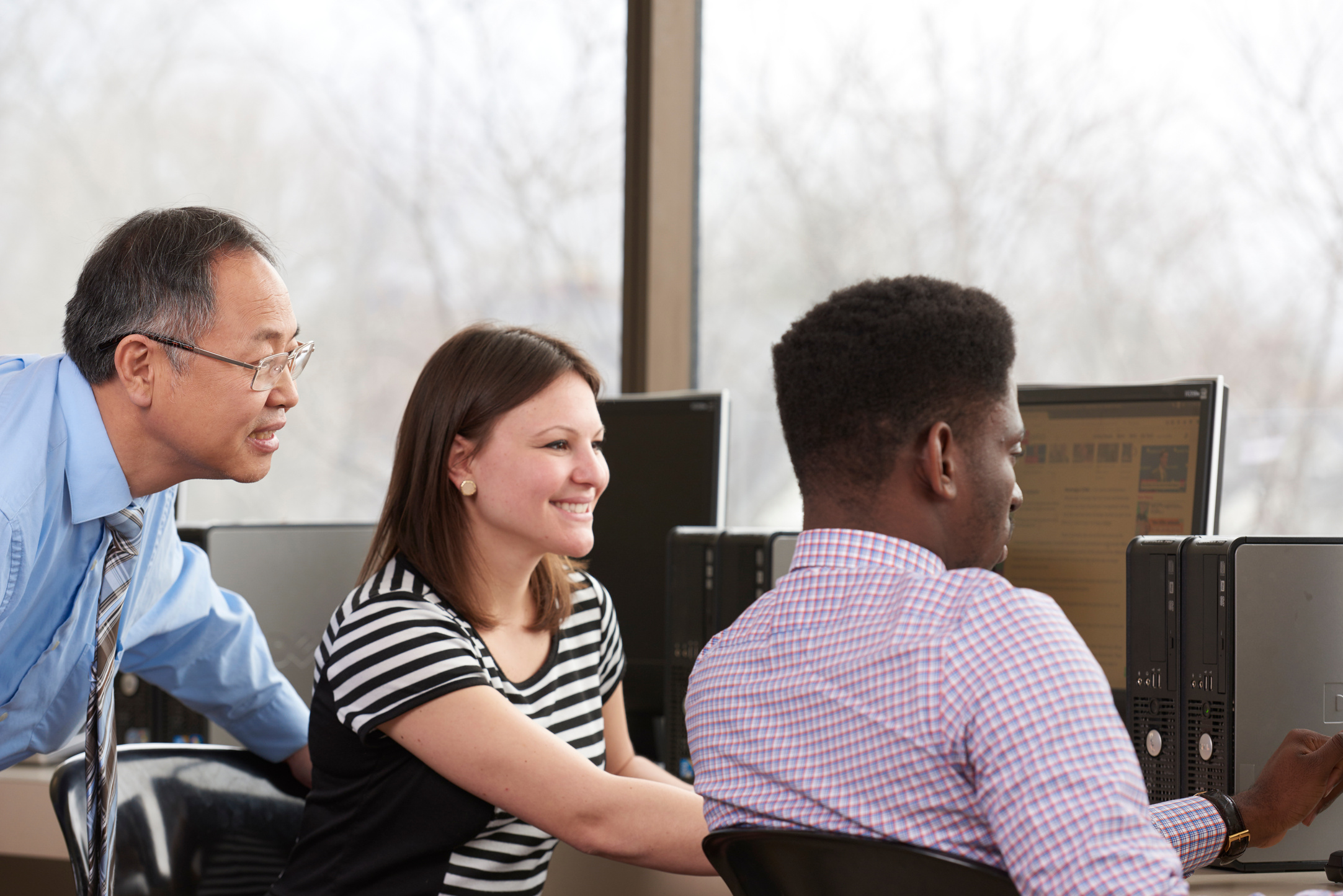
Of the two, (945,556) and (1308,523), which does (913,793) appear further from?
(1308,523)

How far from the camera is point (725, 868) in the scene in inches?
35.3

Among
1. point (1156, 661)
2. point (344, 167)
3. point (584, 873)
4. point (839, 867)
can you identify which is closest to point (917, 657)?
point (839, 867)

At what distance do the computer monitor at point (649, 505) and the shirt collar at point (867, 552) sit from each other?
1.12 metres

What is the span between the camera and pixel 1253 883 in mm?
1252

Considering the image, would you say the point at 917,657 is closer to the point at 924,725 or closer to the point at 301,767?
the point at 924,725

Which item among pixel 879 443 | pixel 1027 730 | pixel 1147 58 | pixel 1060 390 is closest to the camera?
pixel 1027 730

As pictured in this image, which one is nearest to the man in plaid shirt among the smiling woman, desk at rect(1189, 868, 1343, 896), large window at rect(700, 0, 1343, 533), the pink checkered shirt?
the pink checkered shirt

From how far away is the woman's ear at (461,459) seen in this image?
4.83 ft

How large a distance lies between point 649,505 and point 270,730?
29.6 inches

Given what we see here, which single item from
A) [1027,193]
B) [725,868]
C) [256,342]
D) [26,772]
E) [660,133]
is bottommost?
[26,772]

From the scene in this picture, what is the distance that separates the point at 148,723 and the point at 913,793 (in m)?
1.78

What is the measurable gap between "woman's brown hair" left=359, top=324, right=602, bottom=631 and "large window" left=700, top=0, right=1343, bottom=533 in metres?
0.98

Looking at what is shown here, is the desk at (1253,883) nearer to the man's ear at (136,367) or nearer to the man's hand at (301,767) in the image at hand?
the man's hand at (301,767)

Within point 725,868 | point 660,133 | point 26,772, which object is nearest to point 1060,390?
point 725,868
